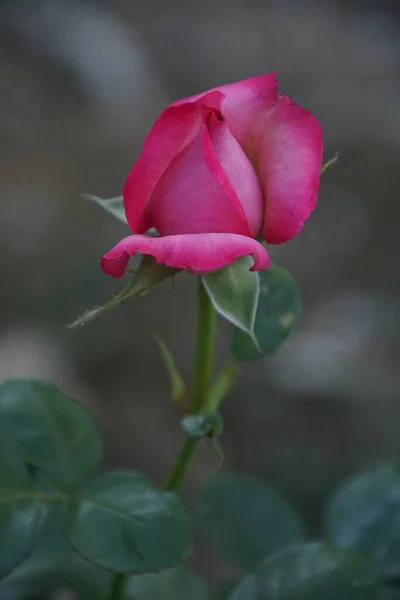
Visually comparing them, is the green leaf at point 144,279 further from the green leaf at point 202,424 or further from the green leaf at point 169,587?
the green leaf at point 169,587

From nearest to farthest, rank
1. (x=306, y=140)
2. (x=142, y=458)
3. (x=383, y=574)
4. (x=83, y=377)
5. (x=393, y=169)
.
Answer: (x=306, y=140) → (x=383, y=574) → (x=142, y=458) → (x=83, y=377) → (x=393, y=169)

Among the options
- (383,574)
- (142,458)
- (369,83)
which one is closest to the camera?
(383,574)

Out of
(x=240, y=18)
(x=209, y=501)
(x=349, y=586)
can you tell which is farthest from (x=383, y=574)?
(x=240, y=18)

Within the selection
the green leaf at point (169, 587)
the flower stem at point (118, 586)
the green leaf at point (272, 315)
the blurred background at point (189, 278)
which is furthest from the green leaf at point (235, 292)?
the blurred background at point (189, 278)

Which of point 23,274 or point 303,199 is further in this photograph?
point 23,274

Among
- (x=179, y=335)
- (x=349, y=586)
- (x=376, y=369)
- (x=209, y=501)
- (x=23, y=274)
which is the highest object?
(x=349, y=586)

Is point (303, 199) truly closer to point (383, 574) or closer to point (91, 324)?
point (383, 574)
